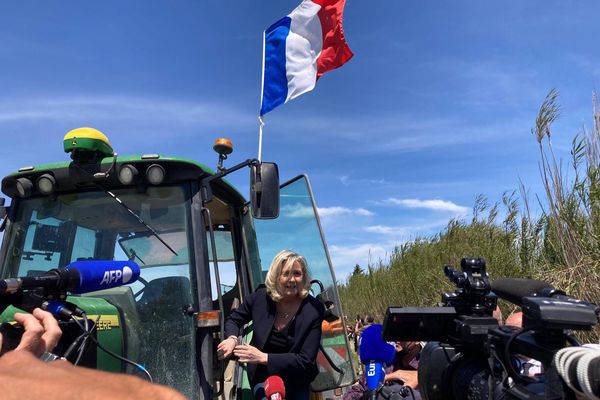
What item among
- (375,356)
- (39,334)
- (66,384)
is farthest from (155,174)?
(66,384)

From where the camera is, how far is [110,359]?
9.09 ft

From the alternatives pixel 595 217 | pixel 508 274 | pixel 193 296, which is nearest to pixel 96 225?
pixel 193 296

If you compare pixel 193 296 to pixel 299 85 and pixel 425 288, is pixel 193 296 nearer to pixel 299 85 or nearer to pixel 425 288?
pixel 299 85

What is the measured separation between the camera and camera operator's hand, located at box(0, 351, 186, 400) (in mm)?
665

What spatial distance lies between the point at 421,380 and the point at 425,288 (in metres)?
9.50

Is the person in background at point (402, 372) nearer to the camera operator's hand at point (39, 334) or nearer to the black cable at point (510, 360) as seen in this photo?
the black cable at point (510, 360)

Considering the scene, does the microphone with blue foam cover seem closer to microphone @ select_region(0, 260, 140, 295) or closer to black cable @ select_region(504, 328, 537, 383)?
microphone @ select_region(0, 260, 140, 295)

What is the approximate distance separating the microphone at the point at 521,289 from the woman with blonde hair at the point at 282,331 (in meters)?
1.71

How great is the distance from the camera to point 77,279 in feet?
5.24

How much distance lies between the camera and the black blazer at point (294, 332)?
299 centimetres

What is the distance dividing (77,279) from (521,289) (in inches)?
52.9

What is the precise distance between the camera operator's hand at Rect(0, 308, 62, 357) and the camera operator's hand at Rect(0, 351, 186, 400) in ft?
1.36

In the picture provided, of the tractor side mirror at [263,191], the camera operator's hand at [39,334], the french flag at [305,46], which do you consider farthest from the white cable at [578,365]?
the french flag at [305,46]

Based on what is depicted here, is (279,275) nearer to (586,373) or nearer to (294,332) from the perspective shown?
(294,332)
